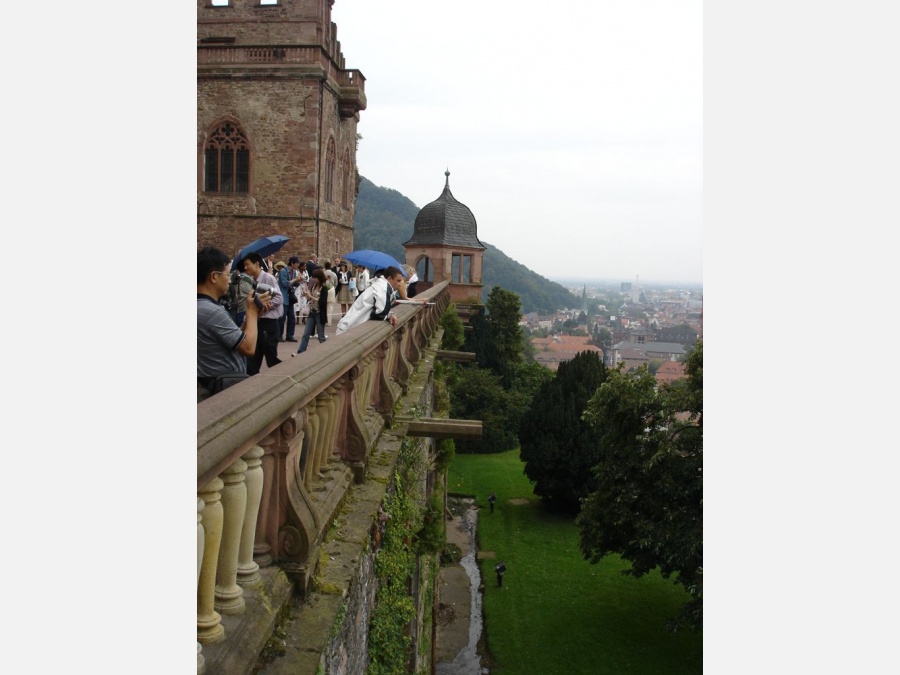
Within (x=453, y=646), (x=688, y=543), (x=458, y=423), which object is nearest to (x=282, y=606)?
(x=458, y=423)

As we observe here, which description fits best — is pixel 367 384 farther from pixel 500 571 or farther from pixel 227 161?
pixel 227 161

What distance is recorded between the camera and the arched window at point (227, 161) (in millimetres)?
27906

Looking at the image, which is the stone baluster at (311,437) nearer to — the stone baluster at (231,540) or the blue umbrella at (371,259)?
the stone baluster at (231,540)

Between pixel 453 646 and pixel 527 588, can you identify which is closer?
pixel 453 646

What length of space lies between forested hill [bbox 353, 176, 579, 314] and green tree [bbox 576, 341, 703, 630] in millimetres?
51823

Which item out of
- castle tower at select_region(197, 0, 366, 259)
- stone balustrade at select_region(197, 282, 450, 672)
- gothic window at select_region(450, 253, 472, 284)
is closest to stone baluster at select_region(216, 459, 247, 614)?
stone balustrade at select_region(197, 282, 450, 672)

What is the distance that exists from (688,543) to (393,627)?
1363cm

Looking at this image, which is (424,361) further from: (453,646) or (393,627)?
(453,646)

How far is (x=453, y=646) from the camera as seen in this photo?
1933cm

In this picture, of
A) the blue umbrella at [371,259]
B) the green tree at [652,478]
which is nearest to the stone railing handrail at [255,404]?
the blue umbrella at [371,259]

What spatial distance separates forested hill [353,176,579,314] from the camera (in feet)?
327

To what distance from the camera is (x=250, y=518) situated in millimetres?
2826

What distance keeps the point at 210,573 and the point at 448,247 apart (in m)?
37.6

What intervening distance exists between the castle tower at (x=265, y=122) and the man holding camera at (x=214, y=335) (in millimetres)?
24435
